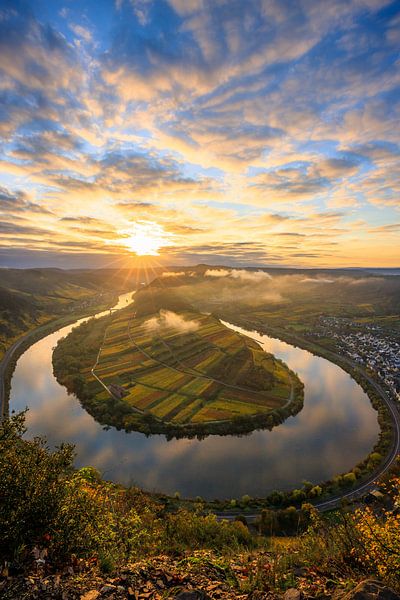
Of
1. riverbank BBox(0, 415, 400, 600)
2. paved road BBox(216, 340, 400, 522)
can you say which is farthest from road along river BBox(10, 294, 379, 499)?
riverbank BBox(0, 415, 400, 600)

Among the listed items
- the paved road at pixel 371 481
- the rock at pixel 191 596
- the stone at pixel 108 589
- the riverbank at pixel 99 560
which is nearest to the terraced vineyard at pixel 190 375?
the paved road at pixel 371 481

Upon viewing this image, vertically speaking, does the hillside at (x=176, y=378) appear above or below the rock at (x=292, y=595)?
below

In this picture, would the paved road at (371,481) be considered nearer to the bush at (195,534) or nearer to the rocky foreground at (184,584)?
the bush at (195,534)

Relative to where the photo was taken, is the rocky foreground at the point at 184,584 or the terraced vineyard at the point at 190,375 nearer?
the rocky foreground at the point at 184,584

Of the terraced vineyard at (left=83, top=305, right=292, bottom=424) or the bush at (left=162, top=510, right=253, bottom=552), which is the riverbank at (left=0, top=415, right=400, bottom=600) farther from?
the terraced vineyard at (left=83, top=305, right=292, bottom=424)

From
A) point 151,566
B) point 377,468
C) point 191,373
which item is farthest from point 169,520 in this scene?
point 191,373

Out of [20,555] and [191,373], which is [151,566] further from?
[191,373]
